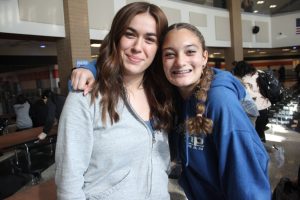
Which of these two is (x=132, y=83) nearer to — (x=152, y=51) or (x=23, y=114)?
(x=152, y=51)

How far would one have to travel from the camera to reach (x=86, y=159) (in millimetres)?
1330

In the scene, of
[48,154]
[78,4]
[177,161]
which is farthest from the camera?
[78,4]

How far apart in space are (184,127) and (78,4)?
7.84 meters

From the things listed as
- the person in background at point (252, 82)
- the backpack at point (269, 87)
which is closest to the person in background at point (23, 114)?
the person in background at point (252, 82)

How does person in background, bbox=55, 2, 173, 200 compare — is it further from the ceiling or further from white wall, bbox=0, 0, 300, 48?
the ceiling

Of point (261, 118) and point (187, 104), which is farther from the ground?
point (187, 104)

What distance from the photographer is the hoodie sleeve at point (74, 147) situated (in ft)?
4.21

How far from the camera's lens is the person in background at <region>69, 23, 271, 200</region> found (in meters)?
1.33

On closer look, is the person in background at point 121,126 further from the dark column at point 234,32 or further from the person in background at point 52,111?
the dark column at point 234,32

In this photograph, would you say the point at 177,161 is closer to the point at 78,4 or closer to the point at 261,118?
the point at 261,118

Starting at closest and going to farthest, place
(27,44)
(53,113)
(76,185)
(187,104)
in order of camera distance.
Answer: (76,185) → (187,104) → (53,113) → (27,44)

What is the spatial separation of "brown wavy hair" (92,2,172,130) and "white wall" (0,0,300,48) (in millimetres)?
6599

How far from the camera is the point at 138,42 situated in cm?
156

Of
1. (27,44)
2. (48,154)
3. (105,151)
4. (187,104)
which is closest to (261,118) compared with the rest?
(48,154)
